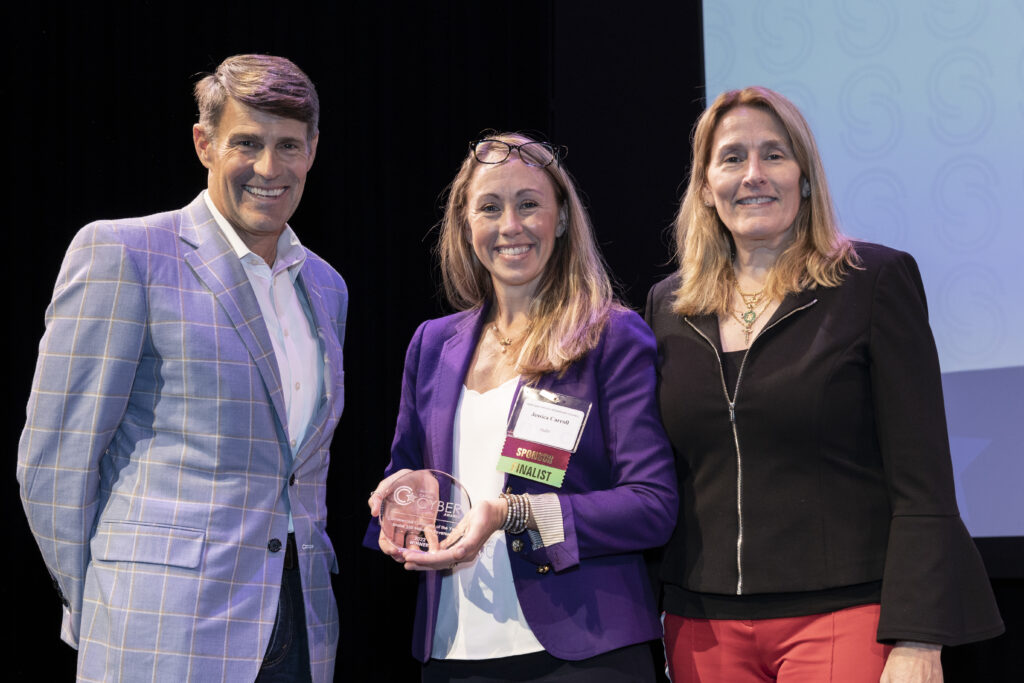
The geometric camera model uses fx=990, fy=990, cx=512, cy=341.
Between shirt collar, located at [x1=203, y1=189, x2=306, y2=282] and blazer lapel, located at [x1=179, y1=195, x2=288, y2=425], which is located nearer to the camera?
blazer lapel, located at [x1=179, y1=195, x2=288, y2=425]

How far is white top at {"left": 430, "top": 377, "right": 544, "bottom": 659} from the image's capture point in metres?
1.90

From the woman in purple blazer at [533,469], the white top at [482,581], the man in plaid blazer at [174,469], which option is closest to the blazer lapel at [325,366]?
the man in plaid blazer at [174,469]

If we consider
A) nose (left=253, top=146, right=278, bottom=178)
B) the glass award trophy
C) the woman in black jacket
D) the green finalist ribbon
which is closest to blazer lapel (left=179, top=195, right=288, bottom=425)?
nose (left=253, top=146, right=278, bottom=178)

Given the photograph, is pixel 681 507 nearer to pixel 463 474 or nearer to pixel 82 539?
pixel 463 474

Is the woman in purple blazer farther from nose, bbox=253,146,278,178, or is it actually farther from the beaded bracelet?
nose, bbox=253,146,278,178

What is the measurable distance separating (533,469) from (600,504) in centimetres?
14

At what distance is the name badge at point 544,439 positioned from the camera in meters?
1.90

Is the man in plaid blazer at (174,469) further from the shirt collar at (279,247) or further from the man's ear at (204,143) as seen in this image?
the man's ear at (204,143)

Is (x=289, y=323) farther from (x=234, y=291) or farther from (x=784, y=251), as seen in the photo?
(x=784, y=251)

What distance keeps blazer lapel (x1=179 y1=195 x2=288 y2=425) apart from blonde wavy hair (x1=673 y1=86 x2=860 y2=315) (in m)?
0.87

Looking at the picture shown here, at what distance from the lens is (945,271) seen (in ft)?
10.6

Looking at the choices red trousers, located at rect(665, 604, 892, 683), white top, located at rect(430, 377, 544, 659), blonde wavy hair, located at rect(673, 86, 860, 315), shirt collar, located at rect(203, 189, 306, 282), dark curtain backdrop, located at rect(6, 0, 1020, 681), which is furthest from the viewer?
dark curtain backdrop, located at rect(6, 0, 1020, 681)

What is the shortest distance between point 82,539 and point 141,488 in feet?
0.50

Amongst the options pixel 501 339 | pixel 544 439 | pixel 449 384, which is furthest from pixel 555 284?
pixel 544 439
